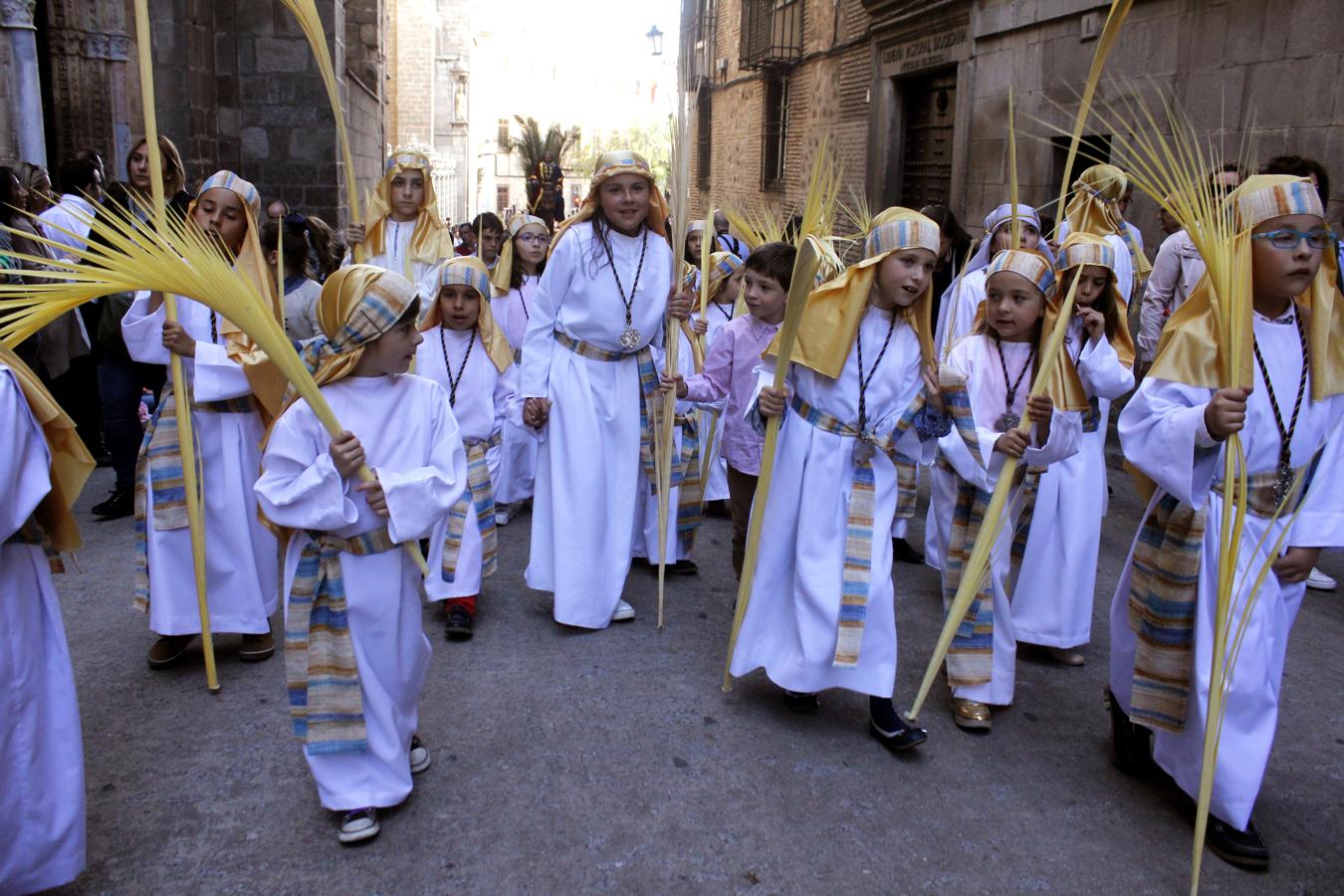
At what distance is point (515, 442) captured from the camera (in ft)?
22.7

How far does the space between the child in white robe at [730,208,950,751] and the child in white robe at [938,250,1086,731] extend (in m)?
0.17

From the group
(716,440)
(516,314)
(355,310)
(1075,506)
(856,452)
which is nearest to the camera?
(355,310)

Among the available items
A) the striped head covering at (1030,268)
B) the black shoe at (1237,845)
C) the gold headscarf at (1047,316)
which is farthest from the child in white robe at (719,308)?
the black shoe at (1237,845)

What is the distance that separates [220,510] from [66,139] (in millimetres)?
7511

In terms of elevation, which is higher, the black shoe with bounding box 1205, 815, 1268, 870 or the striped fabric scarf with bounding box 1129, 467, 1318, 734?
the striped fabric scarf with bounding box 1129, 467, 1318, 734

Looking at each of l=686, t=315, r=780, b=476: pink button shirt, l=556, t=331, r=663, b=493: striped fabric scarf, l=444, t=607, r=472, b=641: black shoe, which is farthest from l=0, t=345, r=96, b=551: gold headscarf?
l=686, t=315, r=780, b=476: pink button shirt

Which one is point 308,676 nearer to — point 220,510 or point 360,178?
point 220,510

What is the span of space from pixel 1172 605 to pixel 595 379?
101 inches

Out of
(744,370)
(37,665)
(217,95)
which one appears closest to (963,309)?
(744,370)

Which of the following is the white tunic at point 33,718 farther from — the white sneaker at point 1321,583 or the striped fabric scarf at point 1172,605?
the white sneaker at point 1321,583

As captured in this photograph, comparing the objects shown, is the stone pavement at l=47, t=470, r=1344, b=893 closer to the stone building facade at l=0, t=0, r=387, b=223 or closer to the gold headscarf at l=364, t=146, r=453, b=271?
the gold headscarf at l=364, t=146, r=453, b=271

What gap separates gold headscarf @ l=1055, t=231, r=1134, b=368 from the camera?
4.38 meters

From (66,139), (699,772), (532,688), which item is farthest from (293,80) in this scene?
(699,772)

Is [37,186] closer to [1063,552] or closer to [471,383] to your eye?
[471,383]
